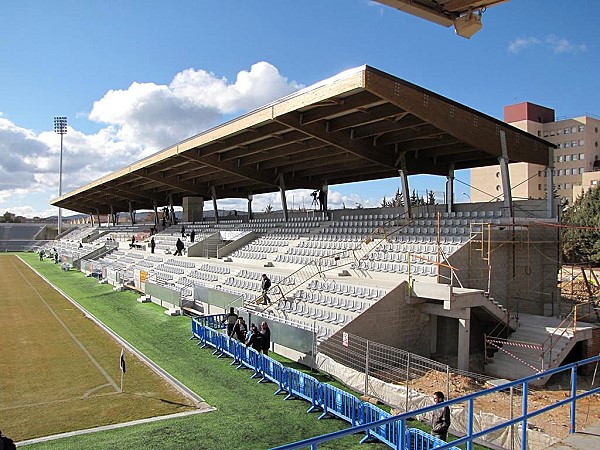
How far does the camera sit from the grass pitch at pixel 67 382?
10367mm

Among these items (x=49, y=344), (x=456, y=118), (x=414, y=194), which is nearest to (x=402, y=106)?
(x=456, y=118)

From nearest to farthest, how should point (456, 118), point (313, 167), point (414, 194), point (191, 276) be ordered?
point (456, 118) < point (191, 276) < point (313, 167) < point (414, 194)

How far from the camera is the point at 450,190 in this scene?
2631 centimetres

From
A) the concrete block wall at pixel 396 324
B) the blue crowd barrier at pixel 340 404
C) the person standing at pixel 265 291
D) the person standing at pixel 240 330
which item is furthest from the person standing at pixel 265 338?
the person standing at pixel 265 291

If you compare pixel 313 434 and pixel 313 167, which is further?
pixel 313 167

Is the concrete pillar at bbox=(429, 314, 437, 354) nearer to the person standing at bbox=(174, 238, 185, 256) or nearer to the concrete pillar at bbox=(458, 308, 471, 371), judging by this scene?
the concrete pillar at bbox=(458, 308, 471, 371)

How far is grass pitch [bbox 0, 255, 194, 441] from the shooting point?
10367 millimetres

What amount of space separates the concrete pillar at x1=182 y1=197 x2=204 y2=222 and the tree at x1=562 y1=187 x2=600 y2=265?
111 feet

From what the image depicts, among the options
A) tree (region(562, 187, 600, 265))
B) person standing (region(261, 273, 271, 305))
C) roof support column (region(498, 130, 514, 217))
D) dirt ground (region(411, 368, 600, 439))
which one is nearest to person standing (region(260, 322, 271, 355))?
dirt ground (region(411, 368, 600, 439))

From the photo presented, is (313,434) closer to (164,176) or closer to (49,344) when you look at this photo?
(49,344)

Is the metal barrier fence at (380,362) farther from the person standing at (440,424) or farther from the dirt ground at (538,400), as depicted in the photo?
the person standing at (440,424)

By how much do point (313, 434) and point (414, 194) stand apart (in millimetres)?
64664

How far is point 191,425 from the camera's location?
387 inches

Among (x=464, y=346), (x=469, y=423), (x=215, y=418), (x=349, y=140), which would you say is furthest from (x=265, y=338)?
(x=349, y=140)
